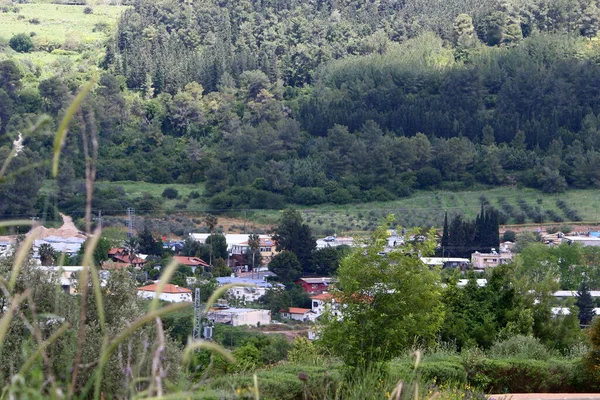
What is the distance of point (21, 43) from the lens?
56625mm

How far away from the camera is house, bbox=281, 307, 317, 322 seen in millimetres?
24911

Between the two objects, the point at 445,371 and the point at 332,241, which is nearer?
the point at 445,371

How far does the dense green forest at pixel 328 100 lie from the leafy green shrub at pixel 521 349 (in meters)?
27.7

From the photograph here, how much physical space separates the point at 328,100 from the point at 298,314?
26024mm

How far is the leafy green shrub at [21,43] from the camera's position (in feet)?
186

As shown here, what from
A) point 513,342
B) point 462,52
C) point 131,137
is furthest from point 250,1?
point 513,342

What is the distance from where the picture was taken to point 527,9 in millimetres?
57719

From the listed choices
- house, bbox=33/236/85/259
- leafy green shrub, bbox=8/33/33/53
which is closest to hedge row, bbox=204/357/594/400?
house, bbox=33/236/85/259

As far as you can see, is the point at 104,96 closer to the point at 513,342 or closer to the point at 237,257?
the point at 237,257

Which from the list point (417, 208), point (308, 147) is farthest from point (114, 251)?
point (308, 147)

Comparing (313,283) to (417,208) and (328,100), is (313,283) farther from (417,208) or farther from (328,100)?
(328,100)

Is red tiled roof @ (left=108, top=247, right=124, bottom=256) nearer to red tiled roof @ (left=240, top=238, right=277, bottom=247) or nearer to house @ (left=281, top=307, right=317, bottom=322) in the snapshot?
red tiled roof @ (left=240, top=238, right=277, bottom=247)

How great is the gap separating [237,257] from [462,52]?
1053 inches

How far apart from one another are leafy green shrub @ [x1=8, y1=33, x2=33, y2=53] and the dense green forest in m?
0.28
